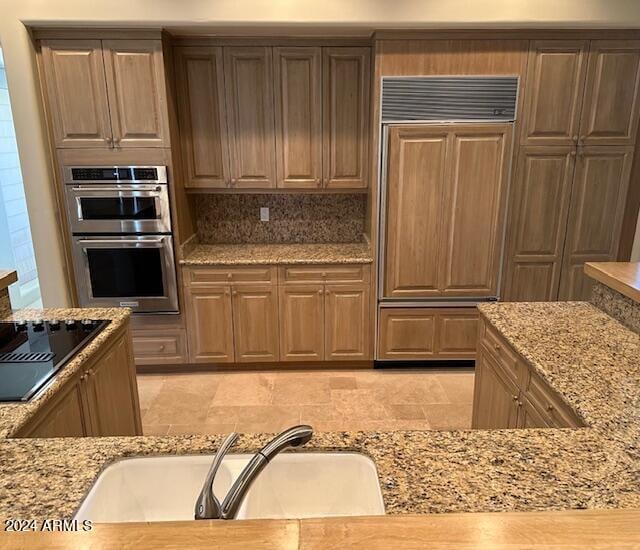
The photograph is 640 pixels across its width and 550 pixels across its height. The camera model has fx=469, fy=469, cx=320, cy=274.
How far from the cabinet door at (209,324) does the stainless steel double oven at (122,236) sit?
0.15 m

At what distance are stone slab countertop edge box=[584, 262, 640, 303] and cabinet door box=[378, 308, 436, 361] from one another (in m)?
1.39

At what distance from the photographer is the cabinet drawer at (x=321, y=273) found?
3500 mm

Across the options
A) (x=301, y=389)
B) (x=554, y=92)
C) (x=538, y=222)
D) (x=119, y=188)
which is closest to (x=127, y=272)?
(x=119, y=188)

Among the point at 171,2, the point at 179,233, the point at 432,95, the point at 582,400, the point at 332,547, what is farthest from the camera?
the point at 179,233

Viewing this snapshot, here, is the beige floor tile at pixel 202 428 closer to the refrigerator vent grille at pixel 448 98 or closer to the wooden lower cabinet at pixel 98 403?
the wooden lower cabinet at pixel 98 403

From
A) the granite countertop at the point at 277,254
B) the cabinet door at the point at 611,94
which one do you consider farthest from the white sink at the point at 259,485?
the cabinet door at the point at 611,94

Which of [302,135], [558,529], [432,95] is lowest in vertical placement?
[558,529]

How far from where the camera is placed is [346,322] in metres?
3.60

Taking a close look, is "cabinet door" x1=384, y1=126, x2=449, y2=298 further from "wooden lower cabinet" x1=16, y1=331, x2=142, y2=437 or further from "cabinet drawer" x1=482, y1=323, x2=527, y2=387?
"wooden lower cabinet" x1=16, y1=331, x2=142, y2=437

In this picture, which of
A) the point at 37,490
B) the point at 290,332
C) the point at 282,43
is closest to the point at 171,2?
the point at 282,43

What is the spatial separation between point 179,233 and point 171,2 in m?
1.50

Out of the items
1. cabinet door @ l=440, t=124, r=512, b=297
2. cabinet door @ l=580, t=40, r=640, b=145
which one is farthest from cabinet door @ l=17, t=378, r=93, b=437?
cabinet door @ l=580, t=40, r=640, b=145

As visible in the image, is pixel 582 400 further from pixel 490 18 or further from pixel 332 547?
pixel 490 18

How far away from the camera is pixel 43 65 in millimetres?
3096
